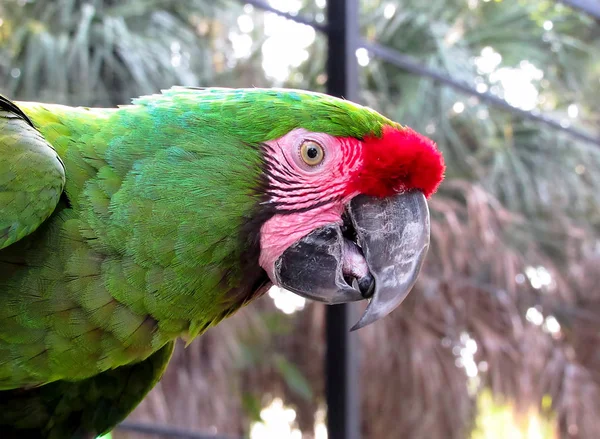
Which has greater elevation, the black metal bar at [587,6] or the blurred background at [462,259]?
the black metal bar at [587,6]

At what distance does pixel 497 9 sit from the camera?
282 centimetres

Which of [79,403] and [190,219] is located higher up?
[190,219]

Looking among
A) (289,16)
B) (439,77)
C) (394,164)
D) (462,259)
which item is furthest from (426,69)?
(394,164)

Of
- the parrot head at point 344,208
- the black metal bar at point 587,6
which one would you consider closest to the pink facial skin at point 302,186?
the parrot head at point 344,208

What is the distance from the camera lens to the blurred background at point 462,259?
2.44 meters

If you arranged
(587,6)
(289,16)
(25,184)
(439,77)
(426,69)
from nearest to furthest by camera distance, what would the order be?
(25,184)
(289,16)
(439,77)
(426,69)
(587,6)

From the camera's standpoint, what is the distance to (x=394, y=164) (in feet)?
2.89

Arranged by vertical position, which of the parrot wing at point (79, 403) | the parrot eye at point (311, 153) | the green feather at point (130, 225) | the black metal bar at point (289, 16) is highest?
the black metal bar at point (289, 16)

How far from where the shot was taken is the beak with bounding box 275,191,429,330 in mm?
865

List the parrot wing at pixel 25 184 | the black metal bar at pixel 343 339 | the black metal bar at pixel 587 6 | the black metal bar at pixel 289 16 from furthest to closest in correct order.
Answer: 1. the black metal bar at pixel 587 6
2. the black metal bar at pixel 289 16
3. the black metal bar at pixel 343 339
4. the parrot wing at pixel 25 184

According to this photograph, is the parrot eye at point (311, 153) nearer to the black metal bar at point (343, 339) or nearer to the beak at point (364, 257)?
the beak at point (364, 257)

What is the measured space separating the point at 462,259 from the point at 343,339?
51.9 inches

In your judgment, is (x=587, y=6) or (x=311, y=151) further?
(x=587, y=6)

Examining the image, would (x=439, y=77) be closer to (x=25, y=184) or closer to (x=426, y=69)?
(x=426, y=69)
